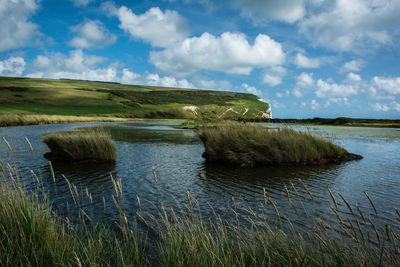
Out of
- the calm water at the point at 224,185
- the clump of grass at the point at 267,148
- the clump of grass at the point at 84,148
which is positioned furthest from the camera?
the clump of grass at the point at 84,148

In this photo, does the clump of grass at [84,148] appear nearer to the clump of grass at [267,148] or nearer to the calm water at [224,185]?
the calm water at [224,185]

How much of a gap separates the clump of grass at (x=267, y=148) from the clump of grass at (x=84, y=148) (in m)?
5.61

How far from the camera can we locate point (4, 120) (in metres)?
41.1

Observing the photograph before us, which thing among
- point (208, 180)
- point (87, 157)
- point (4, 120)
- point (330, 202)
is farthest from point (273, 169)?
point (4, 120)

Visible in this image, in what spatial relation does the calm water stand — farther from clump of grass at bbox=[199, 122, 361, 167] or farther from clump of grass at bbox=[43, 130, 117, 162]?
clump of grass at bbox=[199, 122, 361, 167]

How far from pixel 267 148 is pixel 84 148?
32.4 feet

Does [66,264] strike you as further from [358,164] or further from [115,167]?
[358,164]

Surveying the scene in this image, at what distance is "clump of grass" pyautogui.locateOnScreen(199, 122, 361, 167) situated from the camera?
13227 mm

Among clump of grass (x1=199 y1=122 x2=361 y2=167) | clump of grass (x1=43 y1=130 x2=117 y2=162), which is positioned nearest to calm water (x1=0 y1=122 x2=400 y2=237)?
clump of grass (x1=43 y1=130 x2=117 y2=162)

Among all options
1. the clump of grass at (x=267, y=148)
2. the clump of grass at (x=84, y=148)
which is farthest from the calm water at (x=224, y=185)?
the clump of grass at (x=267, y=148)

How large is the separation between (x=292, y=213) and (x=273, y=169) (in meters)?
5.62

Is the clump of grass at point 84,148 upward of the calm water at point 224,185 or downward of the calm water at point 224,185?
upward

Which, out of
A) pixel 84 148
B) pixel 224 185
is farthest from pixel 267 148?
pixel 84 148

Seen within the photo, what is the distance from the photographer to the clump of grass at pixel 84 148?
45.3 feet
